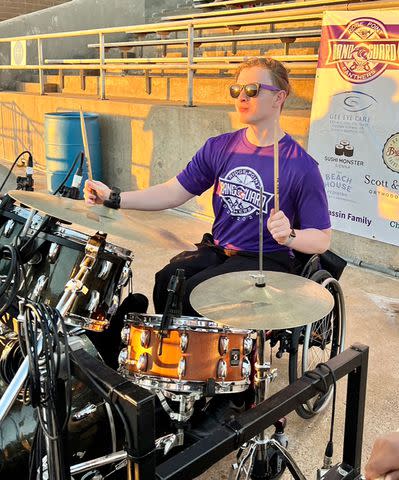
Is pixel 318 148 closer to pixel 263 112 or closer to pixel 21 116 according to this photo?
pixel 263 112

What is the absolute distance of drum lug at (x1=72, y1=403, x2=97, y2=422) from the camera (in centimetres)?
181

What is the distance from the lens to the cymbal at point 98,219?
175 centimetres

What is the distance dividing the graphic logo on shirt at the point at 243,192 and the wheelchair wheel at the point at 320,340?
0.40 m

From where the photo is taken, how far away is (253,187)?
2.35m

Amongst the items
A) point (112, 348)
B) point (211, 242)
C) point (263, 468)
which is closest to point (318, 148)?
point (211, 242)

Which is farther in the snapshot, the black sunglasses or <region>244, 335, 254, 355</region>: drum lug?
the black sunglasses

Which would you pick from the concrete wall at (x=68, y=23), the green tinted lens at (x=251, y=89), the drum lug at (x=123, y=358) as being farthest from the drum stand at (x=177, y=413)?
the concrete wall at (x=68, y=23)

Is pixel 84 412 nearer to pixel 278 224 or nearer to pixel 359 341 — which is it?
pixel 278 224

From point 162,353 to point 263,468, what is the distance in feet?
1.74

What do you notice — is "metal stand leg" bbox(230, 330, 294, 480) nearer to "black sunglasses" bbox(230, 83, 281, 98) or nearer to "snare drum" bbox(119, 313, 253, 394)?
"snare drum" bbox(119, 313, 253, 394)

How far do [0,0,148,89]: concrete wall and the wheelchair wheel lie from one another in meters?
8.60

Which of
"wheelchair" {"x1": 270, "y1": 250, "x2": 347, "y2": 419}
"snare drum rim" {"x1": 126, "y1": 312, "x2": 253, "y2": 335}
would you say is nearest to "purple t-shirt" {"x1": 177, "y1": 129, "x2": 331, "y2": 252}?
"wheelchair" {"x1": 270, "y1": 250, "x2": 347, "y2": 419}

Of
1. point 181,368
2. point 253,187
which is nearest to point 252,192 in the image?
point 253,187

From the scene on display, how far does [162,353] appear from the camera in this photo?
1.79 metres
